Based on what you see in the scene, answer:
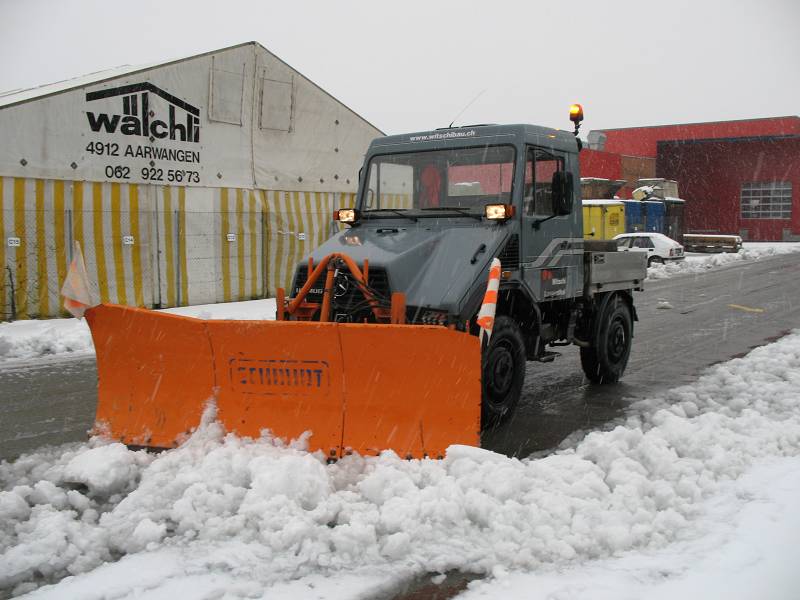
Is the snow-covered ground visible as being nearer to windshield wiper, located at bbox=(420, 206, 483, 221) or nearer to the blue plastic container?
windshield wiper, located at bbox=(420, 206, 483, 221)

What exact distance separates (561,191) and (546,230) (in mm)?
405

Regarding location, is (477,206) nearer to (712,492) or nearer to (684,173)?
(712,492)

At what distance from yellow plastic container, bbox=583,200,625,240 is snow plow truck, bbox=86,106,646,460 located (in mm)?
25200

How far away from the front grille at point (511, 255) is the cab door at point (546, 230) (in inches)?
4.5

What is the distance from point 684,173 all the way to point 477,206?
52.5m

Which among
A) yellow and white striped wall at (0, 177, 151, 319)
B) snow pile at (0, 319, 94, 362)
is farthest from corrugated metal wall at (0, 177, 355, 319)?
snow pile at (0, 319, 94, 362)

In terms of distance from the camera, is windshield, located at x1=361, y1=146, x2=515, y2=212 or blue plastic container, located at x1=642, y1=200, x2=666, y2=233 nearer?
windshield, located at x1=361, y1=146, x2=515, y2=212

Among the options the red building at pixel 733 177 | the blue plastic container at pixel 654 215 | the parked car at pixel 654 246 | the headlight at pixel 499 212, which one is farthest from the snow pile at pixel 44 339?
the red building at pixel 733 177

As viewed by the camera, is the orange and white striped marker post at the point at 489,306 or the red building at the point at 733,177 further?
the red building at the point at 733,177

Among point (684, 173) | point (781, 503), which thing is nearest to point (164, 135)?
point (781, 503)

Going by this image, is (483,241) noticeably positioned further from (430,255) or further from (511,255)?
(430,255)

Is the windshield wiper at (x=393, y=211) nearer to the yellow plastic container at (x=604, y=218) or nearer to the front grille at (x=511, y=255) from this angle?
the front grille at (x=511, y=255)

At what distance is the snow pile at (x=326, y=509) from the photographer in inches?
153

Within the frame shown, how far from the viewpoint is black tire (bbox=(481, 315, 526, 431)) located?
6078mm
